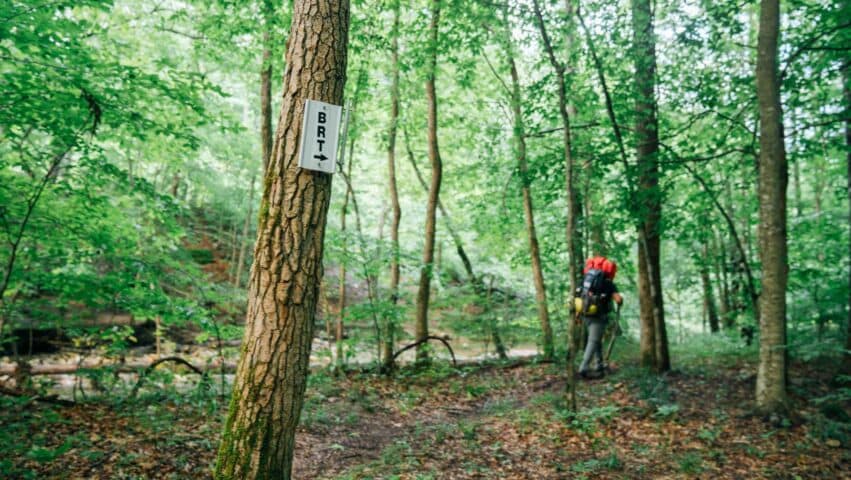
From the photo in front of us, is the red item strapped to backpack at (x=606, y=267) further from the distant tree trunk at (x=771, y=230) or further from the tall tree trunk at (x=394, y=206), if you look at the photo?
the tall tree trunk at (x=394, y=206)

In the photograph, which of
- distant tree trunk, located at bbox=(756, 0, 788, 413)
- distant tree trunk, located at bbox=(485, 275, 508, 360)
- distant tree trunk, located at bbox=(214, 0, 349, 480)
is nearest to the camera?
distant tree trunk, located at bbox=(214, 0, 349, 480)

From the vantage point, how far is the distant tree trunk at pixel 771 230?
5750mm

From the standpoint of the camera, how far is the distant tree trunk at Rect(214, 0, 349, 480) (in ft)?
10.1

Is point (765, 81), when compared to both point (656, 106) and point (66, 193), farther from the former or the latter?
point (66, 193)

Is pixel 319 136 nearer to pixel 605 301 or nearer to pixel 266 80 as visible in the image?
pixel 266 80

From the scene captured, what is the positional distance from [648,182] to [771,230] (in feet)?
7.02

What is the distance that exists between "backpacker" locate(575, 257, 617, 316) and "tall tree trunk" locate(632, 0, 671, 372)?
24.0 inches

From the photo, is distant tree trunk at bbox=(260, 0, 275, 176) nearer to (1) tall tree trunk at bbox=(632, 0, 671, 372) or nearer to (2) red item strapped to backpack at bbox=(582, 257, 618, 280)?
(1) tall tree trunk at bbox=(632, 0, 671, 372)

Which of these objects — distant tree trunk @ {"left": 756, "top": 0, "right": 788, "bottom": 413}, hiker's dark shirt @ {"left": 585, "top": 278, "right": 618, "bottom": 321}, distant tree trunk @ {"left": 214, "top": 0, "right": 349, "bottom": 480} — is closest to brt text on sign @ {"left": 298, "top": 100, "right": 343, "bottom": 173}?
distant tree trunk @ {"left": 214, "top": 0, "right": 349, "bottom": 480}

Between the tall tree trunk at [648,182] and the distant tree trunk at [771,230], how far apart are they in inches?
57.9

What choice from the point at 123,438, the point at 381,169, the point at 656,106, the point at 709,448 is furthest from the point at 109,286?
the point at 381,169

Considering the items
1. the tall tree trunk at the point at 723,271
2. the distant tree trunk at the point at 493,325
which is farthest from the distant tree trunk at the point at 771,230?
the distant tree trunk at the point at 493,325

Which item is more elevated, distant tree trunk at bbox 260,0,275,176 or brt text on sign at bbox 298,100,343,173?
distant tree trunk at bbox 260,0,275,176

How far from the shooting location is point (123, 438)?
477 cm
